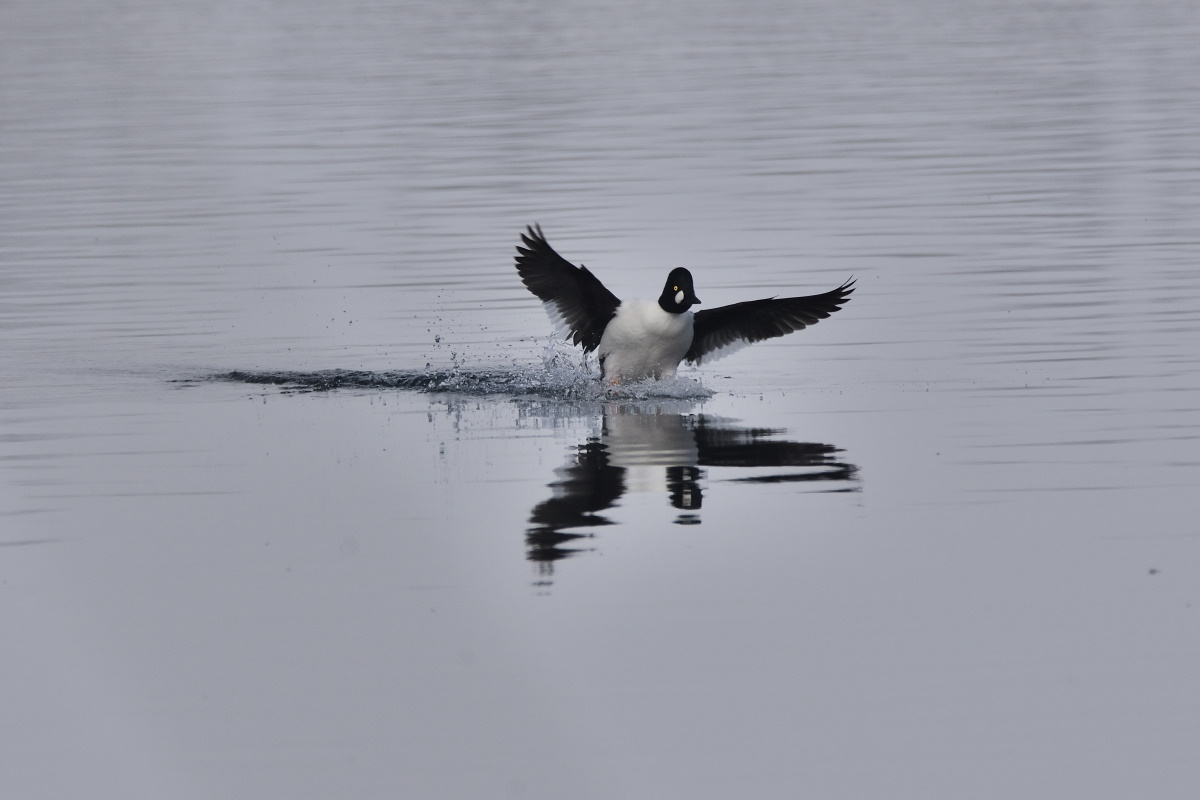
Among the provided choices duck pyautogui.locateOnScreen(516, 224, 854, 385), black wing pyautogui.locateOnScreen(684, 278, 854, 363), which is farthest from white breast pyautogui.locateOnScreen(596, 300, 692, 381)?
black wing pyautogui.locateOnScreen(684, 278, 854, 363)

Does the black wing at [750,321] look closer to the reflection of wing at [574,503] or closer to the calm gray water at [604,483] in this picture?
the calm gray water at [604,483]

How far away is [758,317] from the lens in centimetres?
1573


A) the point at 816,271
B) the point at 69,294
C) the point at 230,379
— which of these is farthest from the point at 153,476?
the point at 816,271

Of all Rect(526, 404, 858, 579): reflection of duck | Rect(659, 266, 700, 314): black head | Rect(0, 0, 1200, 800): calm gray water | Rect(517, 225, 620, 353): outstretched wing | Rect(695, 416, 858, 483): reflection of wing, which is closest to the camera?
Rect(0, 0, 1200, 800): calm gray water

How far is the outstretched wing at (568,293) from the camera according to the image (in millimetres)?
15312

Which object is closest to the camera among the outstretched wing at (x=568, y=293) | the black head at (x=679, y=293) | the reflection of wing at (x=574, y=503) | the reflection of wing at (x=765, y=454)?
the reflection of wing at (x=574, y=503)

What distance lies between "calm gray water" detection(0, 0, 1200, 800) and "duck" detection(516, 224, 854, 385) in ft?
1.35

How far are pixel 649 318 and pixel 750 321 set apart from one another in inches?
43.4

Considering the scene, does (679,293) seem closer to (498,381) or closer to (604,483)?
(498,381)

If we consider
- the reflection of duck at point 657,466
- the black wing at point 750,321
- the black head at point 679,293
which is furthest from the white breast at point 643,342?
the reflection of duck at point 657,466

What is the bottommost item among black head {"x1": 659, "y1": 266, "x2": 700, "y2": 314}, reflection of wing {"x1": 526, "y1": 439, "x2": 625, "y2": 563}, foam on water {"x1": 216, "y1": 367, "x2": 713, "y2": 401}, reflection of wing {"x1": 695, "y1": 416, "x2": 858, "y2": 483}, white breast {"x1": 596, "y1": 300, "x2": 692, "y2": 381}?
reflection of wing {"x1": 526, "y1": 439, "x2": 625, "y2": 563}

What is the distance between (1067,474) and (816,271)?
30.6 feet

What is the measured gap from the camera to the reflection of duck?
10.4 meters

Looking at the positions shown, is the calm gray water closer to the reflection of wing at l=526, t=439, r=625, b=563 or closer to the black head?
the reflection of wing at l=526, t=439, r=625, b=563
